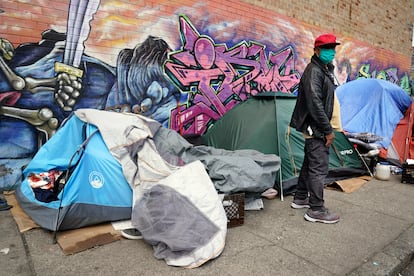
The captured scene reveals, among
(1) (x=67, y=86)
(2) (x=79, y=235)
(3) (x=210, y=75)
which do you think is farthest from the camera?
(3) (x=210, y=75)

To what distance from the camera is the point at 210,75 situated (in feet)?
19.7

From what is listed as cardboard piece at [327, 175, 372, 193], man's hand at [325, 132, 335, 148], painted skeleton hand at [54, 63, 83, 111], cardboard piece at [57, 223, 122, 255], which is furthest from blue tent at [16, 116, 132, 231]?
cardboard piece at [327, 175, 372, 193]

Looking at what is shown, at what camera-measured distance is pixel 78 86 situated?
4453mm

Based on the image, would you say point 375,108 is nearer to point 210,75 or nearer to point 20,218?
point 210,75

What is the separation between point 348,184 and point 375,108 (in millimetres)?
2351

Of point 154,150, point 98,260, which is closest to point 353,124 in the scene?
point 154,150

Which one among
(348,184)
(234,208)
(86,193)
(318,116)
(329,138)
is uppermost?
(318,116)

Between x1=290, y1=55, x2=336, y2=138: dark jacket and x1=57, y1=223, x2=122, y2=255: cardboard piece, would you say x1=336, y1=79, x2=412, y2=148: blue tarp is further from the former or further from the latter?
x1=57, y1=223, x2=122, y2=255: cardboard piece

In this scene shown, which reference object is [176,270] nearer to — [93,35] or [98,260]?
[98,260]

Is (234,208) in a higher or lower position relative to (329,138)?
lower

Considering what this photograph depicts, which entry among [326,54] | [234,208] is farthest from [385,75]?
[234,208]

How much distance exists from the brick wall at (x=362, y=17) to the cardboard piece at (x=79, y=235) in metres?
5.46

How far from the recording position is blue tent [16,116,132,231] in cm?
293

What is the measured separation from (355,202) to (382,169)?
1.43m
